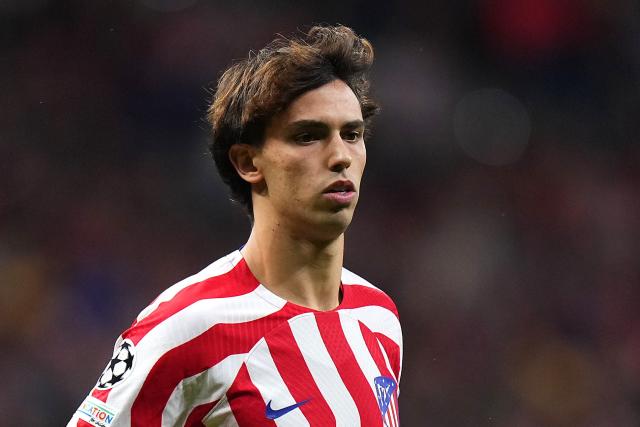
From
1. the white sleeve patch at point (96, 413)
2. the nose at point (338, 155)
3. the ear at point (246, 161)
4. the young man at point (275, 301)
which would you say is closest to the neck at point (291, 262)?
the young man at point (275, 301)

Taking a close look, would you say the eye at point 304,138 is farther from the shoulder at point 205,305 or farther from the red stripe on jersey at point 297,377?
the red stripe on jersey at point 297,377

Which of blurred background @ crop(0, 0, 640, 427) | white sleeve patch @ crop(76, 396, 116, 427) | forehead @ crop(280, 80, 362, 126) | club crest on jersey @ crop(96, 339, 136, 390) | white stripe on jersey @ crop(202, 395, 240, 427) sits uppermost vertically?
forehead @ crop(280, 80, 362, 126)

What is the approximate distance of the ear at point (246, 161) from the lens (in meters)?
2.60

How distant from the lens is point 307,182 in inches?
97.0

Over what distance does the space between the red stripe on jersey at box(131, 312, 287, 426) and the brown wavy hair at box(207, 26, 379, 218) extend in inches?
18.8

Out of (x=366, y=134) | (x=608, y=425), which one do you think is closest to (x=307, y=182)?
(x=366, y=134)

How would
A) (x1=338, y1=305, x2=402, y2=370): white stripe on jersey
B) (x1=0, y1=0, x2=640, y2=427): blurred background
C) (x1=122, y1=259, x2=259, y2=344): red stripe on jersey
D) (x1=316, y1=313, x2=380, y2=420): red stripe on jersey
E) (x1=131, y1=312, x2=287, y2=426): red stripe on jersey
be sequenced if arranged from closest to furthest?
(x1=131, y1=312, x2=287, y2=426): red stripe on jersey → (x1=122, y1=259, x2=259, y2=344): red stripe on jersey → (x1=316, y1=313, x2=380, y2=420): red stripe on jersey → (x1=338, y1=305, x2=402, y2=370): white stripe on jersey → (x1=0, y1=0, x2=640, y2=427): blurred background

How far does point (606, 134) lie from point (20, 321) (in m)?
4.32

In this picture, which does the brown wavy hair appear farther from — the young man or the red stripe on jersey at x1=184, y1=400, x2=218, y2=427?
the red stripe on jersey at x1=184, y1=400, x2=218, y2=427

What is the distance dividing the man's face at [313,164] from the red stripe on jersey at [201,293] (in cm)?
18

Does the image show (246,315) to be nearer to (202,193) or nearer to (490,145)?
(202,193)

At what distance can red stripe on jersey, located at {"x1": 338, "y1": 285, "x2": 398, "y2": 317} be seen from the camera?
2771 millimetres

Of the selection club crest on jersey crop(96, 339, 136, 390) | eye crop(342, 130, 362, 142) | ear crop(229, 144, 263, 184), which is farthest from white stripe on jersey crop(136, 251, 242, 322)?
eye crop(342, 130, 362, 142)

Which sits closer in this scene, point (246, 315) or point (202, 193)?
point (246, 315)
